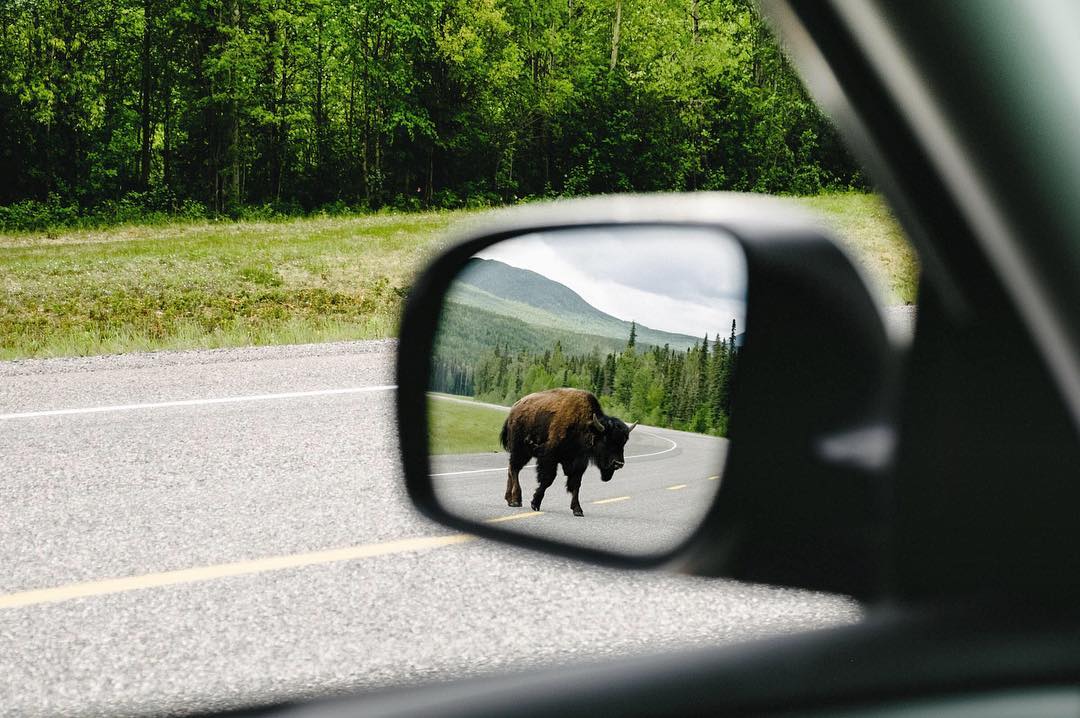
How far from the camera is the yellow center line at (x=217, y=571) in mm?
3848

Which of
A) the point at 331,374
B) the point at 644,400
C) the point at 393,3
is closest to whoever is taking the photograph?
the point at 644,400

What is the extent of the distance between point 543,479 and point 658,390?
1.04 ft

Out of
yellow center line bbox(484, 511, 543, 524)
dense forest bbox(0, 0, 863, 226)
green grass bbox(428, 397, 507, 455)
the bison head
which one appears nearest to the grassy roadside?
green grass bbox(428, 397, 507, 455)

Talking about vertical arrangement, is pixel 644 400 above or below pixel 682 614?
above

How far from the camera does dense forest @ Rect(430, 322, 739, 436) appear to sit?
91 cm

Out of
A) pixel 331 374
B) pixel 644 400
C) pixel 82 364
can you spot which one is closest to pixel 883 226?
pixel 644 400

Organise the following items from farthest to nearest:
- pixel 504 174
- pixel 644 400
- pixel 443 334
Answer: pixel 504 174 → pixel 443 334 → pixel 644 400

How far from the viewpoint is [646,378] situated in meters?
1.01

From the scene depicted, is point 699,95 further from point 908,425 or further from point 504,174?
point 908,425

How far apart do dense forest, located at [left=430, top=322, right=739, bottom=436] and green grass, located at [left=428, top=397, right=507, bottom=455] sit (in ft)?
0.19

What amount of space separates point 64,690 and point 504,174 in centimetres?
3425

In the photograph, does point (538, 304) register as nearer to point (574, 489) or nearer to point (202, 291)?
point (574, 489)

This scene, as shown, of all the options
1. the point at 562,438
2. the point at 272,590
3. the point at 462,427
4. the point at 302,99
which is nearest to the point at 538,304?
the point at 562,438

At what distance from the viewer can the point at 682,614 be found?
3.55 metres
